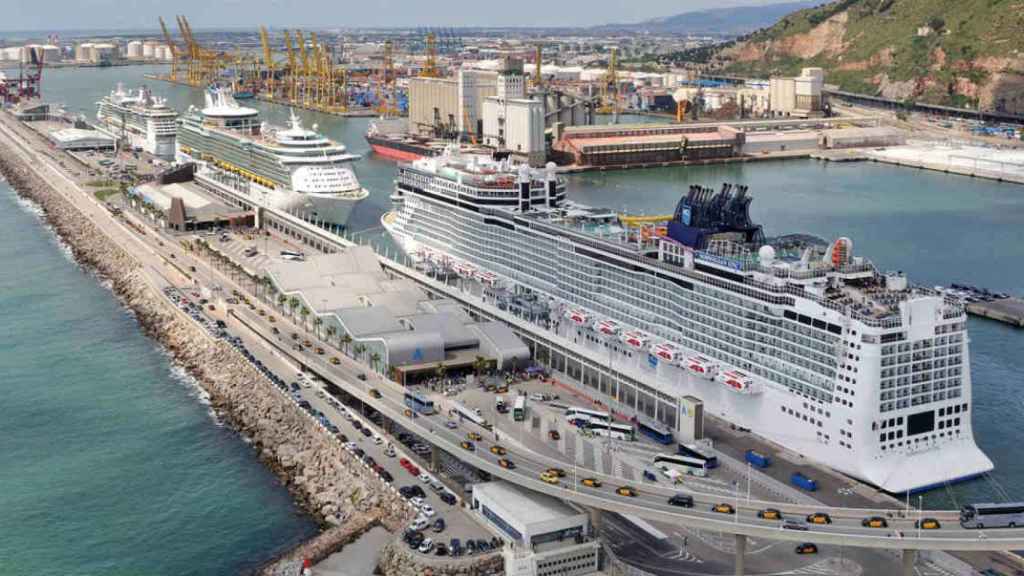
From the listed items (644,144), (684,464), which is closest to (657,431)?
(684,464)

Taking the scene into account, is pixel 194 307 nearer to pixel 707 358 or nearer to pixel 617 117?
pixel 707 358

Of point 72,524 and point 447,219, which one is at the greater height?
point 447,219

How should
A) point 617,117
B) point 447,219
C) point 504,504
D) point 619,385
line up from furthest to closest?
point 617,117
point 447,219
point 619,385
point 504,504

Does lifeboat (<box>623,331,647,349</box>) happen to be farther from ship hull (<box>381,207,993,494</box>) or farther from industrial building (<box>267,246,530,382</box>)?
industrial building (<box>267,246,530,382</box>)

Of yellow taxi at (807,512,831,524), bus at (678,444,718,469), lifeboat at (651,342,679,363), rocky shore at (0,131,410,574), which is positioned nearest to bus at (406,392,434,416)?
rocky shore at (0,131,410,574)

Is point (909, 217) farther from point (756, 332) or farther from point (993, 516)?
point (993, 516)

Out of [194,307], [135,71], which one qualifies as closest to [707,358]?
[194,307]
